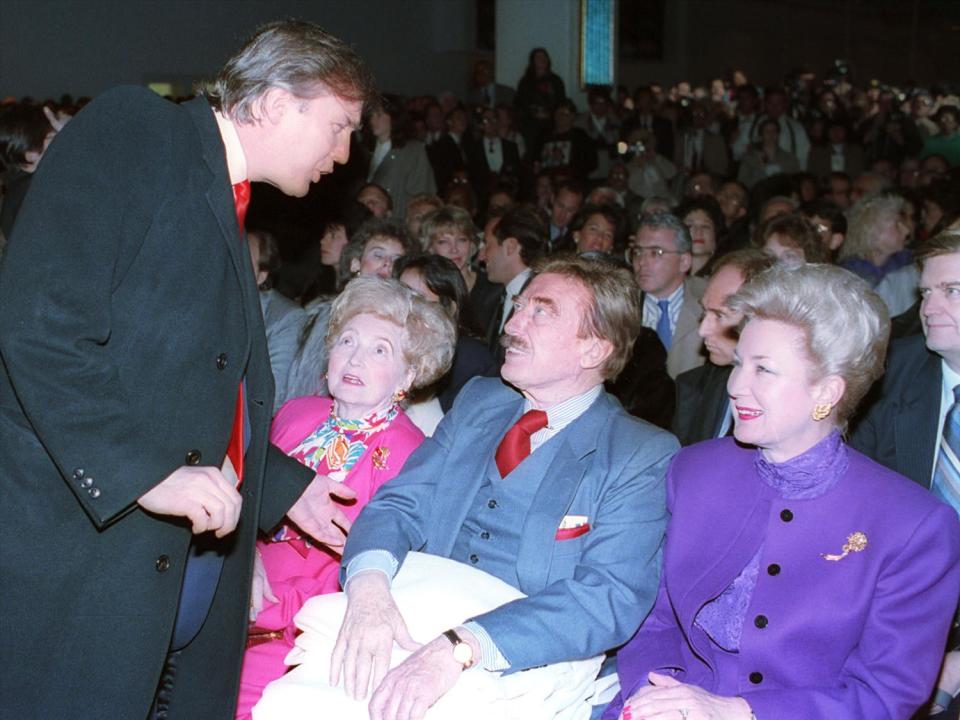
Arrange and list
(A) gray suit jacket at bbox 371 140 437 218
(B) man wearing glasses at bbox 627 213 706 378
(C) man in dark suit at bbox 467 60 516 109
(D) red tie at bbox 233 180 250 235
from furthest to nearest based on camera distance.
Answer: (C) man in dark suit at bbox 467 60 516 109, (A) gray suit jacket at bbox 371 140 437 218, (B) man wearing glasses at bbox 627 213 706 378, (D) red tie at bbox 233 180 250 235

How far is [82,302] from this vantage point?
1624 millimetres

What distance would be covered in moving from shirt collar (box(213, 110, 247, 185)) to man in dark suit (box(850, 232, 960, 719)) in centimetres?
181

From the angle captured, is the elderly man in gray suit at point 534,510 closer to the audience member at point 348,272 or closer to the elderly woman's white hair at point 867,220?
the audience member at point 348,272

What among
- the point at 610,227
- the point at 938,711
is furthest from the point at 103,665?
the point at 610,227

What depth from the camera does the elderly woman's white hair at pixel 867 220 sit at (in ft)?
19.0

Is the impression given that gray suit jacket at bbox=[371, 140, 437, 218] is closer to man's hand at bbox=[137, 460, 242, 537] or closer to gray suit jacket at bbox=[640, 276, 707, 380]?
gray suit jacket at bbox=[640, 276, 707, 380]

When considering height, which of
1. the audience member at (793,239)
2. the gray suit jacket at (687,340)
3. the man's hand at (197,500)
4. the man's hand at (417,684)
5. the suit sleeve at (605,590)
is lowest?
the gray suit jacket at (687,340)

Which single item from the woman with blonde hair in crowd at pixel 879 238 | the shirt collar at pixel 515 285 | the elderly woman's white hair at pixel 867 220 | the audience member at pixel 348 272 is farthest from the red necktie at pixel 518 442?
the elderly woman's white hair at pixel 867 220

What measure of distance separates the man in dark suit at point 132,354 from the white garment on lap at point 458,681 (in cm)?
36

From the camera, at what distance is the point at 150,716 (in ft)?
6.78

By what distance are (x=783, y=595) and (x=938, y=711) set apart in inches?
22.5

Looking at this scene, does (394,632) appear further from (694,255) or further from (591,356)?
(694,255)

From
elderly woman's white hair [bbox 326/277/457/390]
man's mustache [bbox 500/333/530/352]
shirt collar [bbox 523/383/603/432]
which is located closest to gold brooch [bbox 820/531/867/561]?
shirt collar [bbox 523/383/603/432]

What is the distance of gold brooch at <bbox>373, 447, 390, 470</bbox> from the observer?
2854mm
